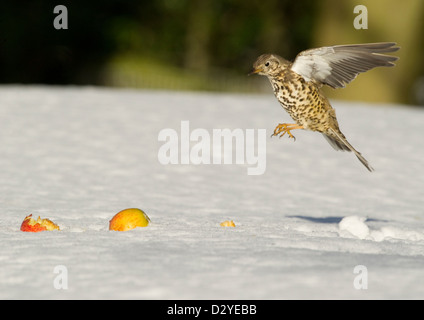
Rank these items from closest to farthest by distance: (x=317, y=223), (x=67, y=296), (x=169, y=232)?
(x=67, y=296), (x=169, y=232), (x=317, y=223)

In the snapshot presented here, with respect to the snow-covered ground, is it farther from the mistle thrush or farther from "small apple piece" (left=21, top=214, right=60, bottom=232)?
the mistle thrush

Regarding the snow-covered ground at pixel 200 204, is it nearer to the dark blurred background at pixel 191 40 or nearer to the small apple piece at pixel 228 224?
the small apple piece at pixel 228 224

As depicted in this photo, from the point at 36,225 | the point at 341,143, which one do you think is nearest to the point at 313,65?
the point at 341,143

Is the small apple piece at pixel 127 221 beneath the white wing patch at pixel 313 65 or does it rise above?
beneath

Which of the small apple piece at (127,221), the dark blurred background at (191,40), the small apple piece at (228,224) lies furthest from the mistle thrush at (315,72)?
the dark blurred background at (191,40)

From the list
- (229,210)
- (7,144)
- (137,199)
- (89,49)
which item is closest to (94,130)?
(7,144)

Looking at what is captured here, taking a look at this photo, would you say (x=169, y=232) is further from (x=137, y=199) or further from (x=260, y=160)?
(x=260, y=160)
